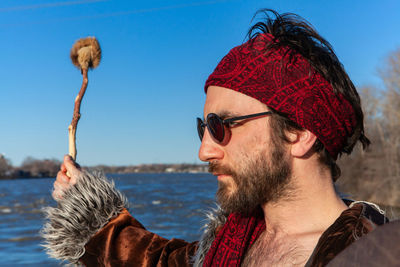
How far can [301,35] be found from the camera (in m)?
2.01

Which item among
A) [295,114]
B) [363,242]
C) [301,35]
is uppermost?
[301,35]

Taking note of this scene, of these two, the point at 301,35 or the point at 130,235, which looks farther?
the point at 130,235

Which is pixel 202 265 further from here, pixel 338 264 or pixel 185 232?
pixel 185 232

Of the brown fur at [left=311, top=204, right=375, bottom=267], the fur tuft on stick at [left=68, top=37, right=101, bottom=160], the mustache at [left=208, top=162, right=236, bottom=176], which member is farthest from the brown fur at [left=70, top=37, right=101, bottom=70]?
the brown fur at [left=311, top=204, right=375, bottom=267]

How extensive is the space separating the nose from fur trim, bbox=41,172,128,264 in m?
0.74

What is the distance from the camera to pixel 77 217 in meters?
2.42

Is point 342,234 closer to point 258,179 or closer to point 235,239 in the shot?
point 258,179

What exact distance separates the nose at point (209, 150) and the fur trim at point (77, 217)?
74 cm

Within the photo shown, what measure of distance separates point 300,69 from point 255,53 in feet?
0.69

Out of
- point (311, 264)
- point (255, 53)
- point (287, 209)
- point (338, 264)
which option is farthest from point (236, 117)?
point (338, 264)

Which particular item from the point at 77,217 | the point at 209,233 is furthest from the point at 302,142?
the point at 77,217

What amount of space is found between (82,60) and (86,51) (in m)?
0.05

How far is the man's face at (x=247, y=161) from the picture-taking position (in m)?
1.89

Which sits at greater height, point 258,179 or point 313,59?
point 313,59
